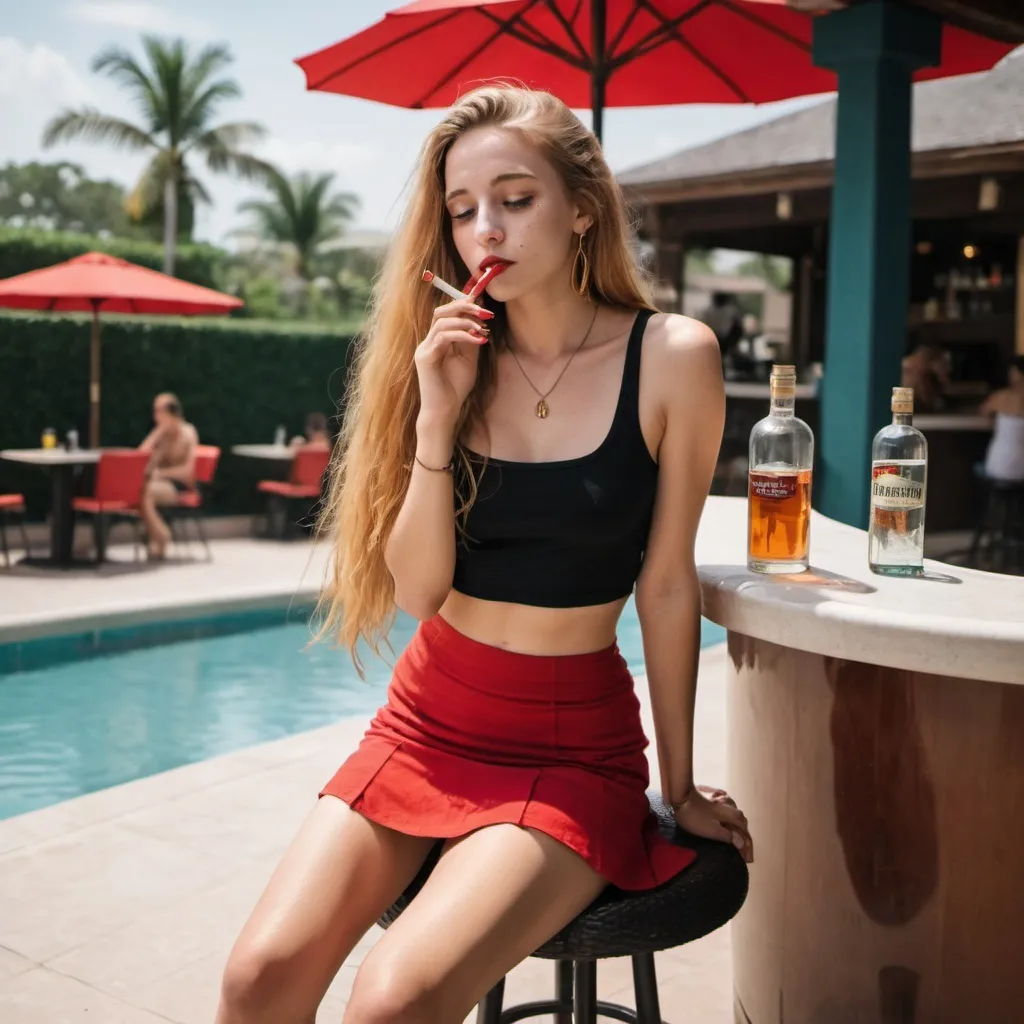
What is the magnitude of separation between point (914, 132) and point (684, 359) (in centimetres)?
851

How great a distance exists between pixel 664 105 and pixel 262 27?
60563 mm

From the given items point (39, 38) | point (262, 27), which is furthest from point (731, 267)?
point (39, 38)

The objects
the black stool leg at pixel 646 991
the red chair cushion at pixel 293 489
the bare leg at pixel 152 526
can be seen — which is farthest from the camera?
the red chair cushion at pixel 293 489

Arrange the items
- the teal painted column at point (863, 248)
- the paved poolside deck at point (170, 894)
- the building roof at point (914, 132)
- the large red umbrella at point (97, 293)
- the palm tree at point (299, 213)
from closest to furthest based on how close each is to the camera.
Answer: the paved poolside deck at point (170, 894) → the teal painted column at point (863, 248) → the building roof at point (914, 132) → the large red umbrella at point (97, 293) → the palm tree at point (299, 213)

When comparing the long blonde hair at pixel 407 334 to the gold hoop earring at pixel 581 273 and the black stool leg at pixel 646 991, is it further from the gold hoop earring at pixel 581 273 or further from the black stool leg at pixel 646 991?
the black stool leg at pixel 646 991

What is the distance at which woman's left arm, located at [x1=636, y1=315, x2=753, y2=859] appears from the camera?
72.1 inches

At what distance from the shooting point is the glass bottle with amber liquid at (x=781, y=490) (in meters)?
2.00

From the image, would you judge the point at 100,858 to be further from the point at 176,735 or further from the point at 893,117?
the point at 893,117

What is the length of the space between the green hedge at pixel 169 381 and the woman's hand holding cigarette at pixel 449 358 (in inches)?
362

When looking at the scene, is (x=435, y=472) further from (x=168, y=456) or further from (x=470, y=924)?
(x=168, y=456)

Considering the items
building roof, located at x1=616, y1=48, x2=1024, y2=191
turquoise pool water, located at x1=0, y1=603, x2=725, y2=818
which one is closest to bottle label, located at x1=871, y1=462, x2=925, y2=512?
turquoise pool water, located at x1=0, y1=603, x2=725, y2=818

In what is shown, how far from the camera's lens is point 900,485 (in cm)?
194

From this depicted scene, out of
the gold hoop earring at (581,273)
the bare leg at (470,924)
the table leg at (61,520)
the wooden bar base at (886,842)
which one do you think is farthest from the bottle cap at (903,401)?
the table leg at (61,520)

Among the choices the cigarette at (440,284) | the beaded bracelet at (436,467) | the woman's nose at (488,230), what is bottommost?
the beaded bracelet at (436,467)
